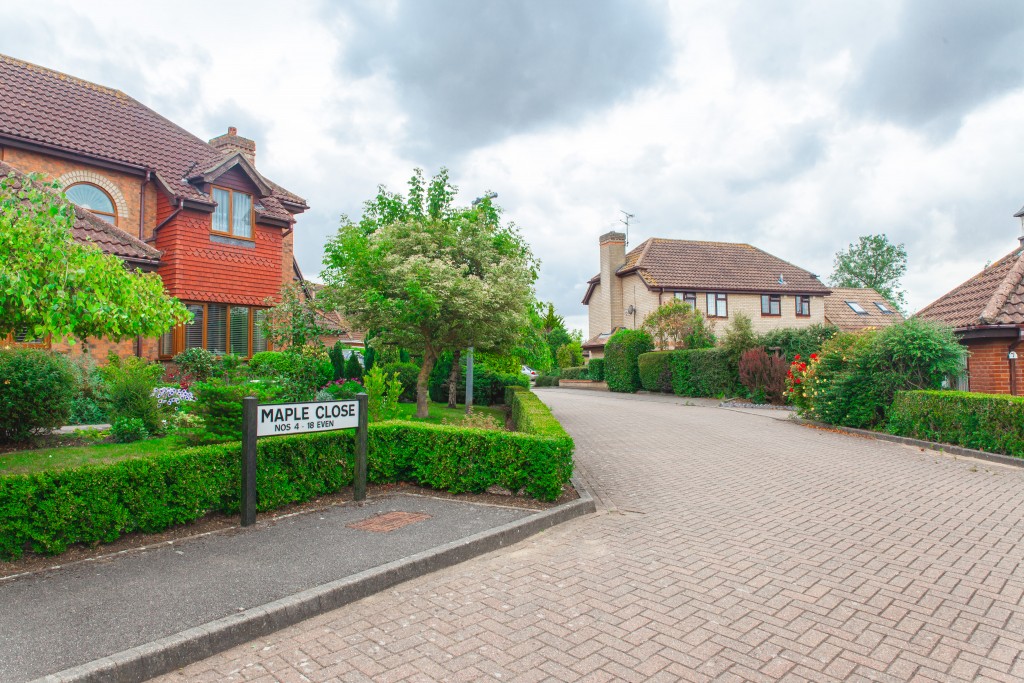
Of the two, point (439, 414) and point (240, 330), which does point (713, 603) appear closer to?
point (439, 414)

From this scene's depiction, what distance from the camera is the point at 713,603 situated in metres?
4.73

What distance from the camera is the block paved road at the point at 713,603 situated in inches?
151

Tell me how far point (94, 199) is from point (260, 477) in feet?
44.9

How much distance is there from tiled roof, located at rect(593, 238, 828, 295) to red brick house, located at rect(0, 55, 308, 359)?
24096 millimetres

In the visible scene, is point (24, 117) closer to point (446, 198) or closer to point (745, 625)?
point (446, 198)

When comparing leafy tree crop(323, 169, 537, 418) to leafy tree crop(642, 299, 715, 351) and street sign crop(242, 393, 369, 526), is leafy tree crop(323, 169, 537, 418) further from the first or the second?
leafy tree crop(642, 299, 715, 351)

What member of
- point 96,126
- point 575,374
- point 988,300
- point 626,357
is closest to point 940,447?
point 988,300

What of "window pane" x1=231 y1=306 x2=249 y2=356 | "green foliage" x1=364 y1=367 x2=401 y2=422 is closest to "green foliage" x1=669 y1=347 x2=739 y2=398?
"green foliage" x1=364 y1=367 x2=401 y2=422

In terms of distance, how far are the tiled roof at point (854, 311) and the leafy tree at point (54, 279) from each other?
141 ft

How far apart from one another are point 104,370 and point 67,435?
11.4ft

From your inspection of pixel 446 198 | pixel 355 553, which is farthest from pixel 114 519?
pixel 446 198

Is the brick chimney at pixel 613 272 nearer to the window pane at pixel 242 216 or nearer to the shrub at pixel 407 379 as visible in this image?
the shrub at pixel 407 379

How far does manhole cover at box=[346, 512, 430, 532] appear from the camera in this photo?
6508 millimetres

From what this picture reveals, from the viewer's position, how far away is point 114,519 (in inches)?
221
